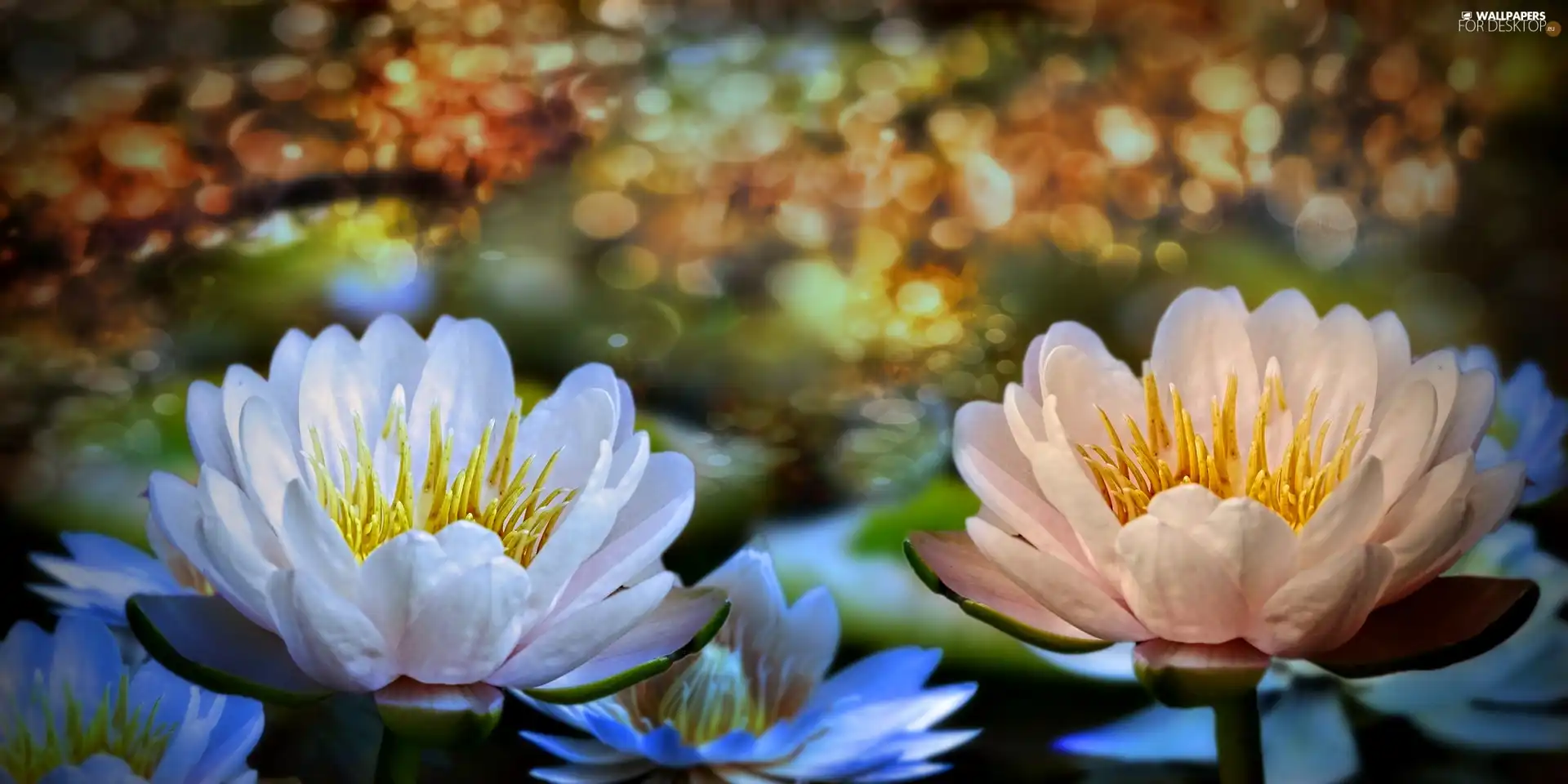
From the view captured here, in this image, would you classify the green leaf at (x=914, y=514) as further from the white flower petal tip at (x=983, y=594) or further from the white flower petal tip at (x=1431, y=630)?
the white flower petal tip at (x=1431, y=630)

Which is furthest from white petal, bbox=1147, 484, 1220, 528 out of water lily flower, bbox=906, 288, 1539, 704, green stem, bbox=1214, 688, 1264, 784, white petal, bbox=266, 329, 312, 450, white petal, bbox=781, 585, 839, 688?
white petal, bbox=266, 329, 312, 450

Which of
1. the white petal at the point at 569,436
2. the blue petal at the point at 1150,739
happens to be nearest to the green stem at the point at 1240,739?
the blue petal at the point at 1150,739

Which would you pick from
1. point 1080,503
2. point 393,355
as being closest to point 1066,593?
point 1080,503

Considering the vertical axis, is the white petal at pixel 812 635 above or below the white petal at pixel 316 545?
below

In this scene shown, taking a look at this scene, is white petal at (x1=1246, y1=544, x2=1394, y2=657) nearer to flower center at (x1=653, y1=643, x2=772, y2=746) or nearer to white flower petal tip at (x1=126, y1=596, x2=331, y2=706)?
flower center at (x1=653, y1=643, x2=772, y2=746)

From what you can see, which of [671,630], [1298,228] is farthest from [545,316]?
[1298,228]

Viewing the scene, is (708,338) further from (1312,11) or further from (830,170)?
(1312,11)
